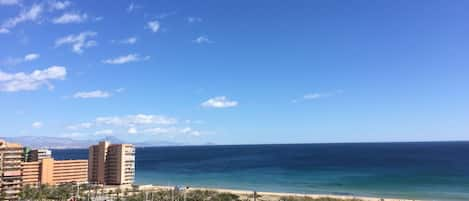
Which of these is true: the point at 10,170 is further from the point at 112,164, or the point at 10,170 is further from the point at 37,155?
the point at 37,155

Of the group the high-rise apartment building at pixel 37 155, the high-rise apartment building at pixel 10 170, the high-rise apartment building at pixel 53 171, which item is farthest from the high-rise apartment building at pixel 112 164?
the high-rise apartment building at pixel 10 170

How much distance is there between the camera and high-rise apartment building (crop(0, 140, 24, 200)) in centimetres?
5206

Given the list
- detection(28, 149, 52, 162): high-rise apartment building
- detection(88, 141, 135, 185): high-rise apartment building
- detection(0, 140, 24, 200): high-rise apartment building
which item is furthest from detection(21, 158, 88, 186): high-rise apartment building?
detection(0, 140, 24, 200): high-rise apartment building

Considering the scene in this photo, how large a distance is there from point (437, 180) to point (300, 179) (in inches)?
883

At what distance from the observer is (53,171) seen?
7644cm

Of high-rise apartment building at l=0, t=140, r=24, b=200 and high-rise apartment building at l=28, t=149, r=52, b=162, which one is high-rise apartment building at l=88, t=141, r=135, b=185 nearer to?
high-rise apartment building at l=28, t=149, r=52, b=162

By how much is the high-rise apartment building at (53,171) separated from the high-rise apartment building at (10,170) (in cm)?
1512

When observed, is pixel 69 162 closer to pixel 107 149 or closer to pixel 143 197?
pixel 107 149

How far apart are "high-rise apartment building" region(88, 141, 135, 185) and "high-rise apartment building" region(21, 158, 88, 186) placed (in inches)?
70.8

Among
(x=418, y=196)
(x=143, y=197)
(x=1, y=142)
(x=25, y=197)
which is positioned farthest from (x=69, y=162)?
(x=418, y=196)

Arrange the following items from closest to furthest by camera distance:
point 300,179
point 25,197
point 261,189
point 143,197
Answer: point 143,197
point 25,197
point 261,189
point 300,179

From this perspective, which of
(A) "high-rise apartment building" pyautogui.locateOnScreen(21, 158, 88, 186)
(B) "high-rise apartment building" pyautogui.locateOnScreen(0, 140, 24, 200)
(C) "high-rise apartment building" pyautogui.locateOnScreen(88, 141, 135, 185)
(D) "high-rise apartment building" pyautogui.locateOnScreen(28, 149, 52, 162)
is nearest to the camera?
(B) "high-rise apartment building" pyautogui.locateOnScreen(0, 140, 24, 200)

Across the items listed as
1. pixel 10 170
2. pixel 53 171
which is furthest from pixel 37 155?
pixel 10 170

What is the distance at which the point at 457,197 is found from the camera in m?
58.9
